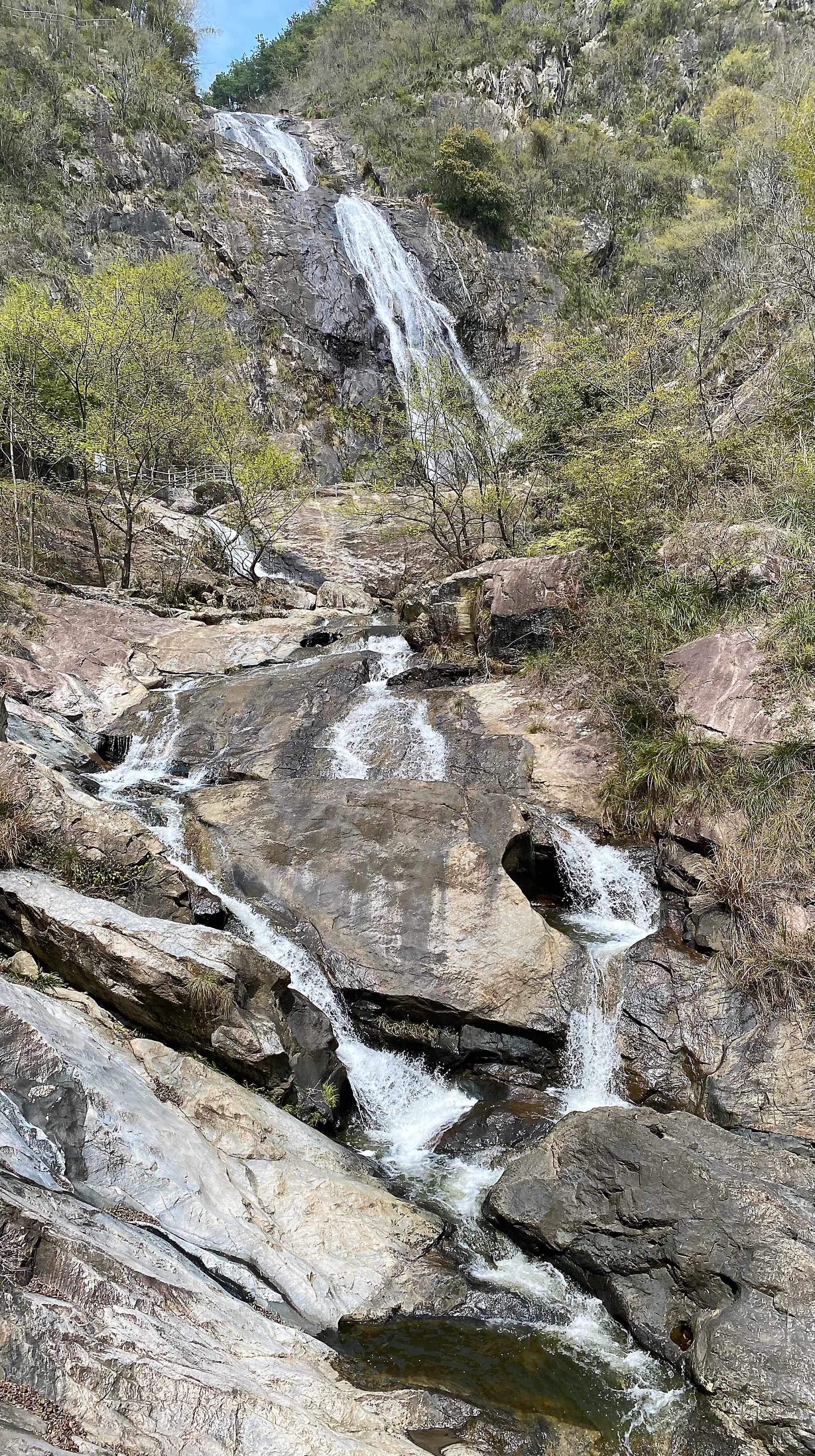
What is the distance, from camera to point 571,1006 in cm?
801

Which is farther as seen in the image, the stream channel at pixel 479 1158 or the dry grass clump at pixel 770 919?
the dry grass clump at pixel 770 919

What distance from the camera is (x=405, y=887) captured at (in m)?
9.06

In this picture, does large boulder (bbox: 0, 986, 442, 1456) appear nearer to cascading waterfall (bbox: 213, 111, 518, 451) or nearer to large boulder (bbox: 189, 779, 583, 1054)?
large boulder (bbox: 189, 779, 583, 1054)

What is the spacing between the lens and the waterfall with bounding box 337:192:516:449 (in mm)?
33812

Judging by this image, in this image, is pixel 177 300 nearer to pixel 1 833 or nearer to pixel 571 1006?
pixel 1 833

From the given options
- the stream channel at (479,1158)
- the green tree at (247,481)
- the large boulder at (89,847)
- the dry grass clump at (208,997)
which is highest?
the green tree at (247,481)

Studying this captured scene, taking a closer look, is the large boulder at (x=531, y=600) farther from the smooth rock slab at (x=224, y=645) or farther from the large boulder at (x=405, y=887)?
the smooth rock slab at (x=224, y=645)

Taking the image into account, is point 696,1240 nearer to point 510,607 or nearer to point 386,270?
point 510,607

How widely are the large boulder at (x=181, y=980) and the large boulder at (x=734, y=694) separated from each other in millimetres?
6045

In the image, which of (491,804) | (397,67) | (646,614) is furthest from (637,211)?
(491,804)

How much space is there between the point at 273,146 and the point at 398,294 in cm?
1353

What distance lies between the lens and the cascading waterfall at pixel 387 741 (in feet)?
39.2

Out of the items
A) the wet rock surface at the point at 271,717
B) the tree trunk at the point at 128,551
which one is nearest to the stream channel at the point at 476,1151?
the wet rock surface at the point at 271,717

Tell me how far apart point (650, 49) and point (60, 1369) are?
65655 millimetres
